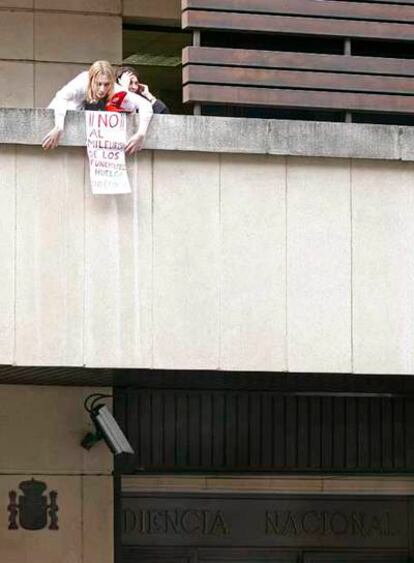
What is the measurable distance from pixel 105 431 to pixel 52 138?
281cm

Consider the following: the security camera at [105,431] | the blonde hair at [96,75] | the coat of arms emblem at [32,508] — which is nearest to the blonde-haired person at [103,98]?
the blonde hair at [96,75]

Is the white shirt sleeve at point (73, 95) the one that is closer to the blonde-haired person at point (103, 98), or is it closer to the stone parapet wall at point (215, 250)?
the blonde-haired person at point (103, 98)

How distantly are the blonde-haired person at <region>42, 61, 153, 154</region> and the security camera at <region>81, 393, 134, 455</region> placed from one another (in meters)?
2.46

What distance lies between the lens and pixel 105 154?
13.4m

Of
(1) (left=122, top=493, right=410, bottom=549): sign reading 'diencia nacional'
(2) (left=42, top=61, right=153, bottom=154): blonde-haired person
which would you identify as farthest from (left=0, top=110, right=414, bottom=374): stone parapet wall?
(1) (left=122, top=493, right=410, bottom=549): sign reading 'diencia nacional'

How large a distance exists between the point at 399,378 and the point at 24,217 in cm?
454

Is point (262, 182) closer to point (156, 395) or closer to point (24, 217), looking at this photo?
point (24, 217)

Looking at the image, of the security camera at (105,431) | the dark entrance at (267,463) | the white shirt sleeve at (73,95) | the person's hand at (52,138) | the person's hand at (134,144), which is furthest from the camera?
the dark entrance at (267,463)

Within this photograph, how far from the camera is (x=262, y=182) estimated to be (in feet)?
45.2

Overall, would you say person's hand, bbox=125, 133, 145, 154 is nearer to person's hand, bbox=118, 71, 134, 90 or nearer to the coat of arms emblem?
person's hand, bbox=118, 71, 134, 90

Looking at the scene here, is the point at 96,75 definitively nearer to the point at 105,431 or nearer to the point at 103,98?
the point at 103,98

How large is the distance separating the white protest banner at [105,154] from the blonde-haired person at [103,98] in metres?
0.10

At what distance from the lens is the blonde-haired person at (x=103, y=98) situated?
13453 mm


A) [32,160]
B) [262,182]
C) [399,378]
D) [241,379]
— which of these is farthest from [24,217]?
[399,378]
